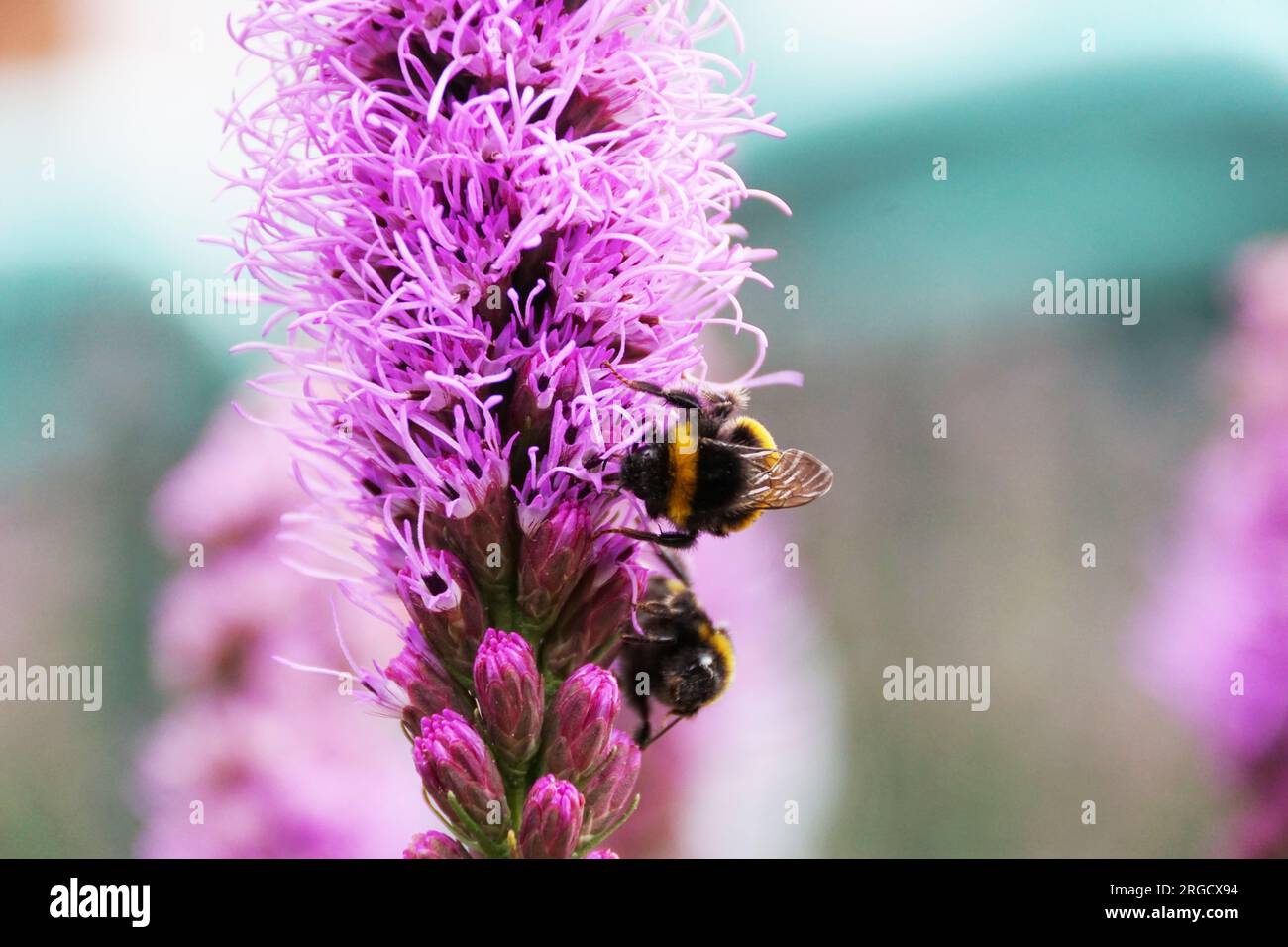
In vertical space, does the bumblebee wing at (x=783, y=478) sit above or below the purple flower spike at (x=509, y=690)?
above

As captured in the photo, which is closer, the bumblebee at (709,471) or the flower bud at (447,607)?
the flower bud at (447,607)

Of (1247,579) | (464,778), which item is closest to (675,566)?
(464,778)

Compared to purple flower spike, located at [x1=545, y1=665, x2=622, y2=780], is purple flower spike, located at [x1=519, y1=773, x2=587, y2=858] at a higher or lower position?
lower

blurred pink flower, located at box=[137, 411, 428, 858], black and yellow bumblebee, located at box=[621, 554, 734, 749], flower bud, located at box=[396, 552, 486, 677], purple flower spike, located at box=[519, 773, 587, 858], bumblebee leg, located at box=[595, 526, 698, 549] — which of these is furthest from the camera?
blurred pink flower, located at box=[137, 411, 428, 858]

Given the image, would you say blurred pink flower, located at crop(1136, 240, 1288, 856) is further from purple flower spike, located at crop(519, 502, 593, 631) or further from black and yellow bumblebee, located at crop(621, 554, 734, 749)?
purple flower spike, located at crop(519, 502, 593, 631)

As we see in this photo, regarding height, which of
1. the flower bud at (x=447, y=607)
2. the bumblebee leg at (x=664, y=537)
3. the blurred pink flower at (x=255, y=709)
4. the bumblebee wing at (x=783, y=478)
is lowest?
the blurred pink flower at (x=255, y=709)

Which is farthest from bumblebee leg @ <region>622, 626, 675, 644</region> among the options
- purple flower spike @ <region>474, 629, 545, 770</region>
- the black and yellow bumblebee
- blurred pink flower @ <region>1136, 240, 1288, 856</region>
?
blurred pink flower @ <region>1136, 240, 1288, 856</region>

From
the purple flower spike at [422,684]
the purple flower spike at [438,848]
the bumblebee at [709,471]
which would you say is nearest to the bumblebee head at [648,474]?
the bumblebee at [709,471]

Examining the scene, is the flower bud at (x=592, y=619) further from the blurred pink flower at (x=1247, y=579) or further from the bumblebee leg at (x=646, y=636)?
the blurred pink flower at (x=1247, y=579)
